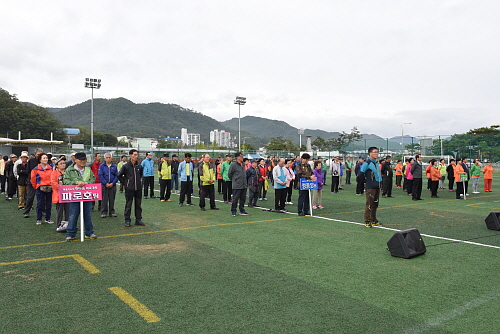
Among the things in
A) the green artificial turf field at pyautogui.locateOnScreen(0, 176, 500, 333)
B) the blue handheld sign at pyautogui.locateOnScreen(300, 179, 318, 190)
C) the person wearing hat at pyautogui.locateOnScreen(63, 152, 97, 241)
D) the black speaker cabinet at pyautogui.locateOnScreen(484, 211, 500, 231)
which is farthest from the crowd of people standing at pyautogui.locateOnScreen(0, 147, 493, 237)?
the black speaker cabinet at pyautogui.locateOnScreen(484, 211, 500, 231)

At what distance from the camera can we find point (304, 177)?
11461 millimetres

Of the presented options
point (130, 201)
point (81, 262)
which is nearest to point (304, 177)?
point (130, 201)

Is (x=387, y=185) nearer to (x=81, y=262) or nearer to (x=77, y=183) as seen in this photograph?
→ (x=77, y=183)

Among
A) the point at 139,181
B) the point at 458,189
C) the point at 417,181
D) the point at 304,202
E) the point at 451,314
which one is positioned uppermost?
the point at 139,181

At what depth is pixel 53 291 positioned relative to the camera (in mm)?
4973

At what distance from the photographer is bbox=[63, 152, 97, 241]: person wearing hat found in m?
7.94

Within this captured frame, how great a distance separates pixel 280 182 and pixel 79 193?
6.53m

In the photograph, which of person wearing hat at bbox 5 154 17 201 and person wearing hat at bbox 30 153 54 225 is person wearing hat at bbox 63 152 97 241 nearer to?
person wearing hat at bbox 30 153 54 225

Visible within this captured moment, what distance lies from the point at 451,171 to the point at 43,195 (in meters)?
18.5

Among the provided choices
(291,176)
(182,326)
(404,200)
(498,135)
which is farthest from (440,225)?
(498,135)

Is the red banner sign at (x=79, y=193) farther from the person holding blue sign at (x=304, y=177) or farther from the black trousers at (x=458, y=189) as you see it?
the black trousers at (x=458, y=189)

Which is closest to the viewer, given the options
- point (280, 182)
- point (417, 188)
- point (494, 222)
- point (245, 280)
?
point (245, 280)

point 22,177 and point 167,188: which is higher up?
point 22,177

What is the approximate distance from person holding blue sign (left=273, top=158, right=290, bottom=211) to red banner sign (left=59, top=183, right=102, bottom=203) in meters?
6.12
